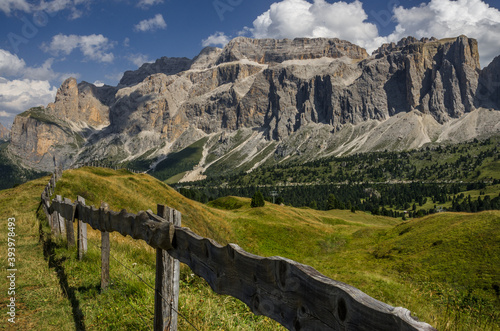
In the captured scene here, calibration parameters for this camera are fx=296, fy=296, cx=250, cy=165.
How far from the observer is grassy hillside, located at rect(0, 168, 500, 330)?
7.28 metres

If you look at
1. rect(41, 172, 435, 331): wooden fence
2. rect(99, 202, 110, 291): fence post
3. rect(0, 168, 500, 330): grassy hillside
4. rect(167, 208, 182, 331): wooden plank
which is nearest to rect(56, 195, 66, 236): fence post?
rect(0, 168, 500, 330): grassy hillside

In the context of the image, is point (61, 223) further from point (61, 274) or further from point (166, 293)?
point (166, 293)

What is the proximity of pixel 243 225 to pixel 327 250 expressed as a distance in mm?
12234

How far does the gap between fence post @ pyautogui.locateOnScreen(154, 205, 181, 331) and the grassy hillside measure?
84cm

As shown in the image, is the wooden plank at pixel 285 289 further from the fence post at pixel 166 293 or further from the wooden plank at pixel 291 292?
the fence post at pixel 166 293

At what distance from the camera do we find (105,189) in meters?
28.9

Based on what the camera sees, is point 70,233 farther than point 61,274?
Yes

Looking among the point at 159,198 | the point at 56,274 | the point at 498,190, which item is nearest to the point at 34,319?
the point at 56,274

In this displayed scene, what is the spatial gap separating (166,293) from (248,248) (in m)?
A: 32.3

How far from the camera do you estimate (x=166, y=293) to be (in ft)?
18.0

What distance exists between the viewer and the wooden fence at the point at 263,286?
251 cm

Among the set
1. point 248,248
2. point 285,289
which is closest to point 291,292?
point 285,289

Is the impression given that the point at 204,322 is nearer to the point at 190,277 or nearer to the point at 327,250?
the point at 190,277

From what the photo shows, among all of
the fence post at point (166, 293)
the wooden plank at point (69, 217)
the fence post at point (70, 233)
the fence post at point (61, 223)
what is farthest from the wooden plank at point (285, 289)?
the fence post at point (61, 223)
